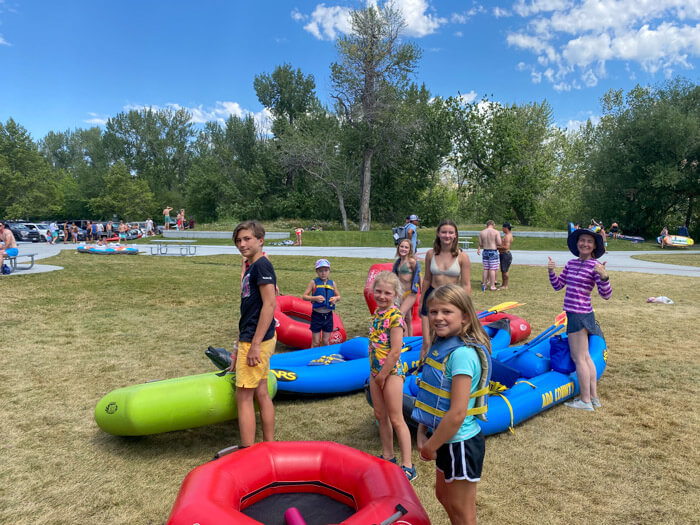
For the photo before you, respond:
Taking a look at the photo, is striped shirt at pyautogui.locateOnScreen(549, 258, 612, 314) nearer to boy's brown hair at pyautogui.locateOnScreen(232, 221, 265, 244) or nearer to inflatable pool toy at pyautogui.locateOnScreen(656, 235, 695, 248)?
boy's brown hair at pyautogui.locateOnScreen(232, 221, 265, 244)

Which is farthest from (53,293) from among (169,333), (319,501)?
(319,501)

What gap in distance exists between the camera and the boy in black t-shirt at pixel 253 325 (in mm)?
3299

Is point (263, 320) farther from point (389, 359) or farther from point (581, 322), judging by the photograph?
point (581, 322)

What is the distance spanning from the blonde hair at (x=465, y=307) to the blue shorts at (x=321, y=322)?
149 inches

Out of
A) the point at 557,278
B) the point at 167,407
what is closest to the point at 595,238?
the point at 557,278

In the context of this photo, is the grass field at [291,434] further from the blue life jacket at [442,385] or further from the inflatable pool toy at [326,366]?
the blue life jacket at [442,385]

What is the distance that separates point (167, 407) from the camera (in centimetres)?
356

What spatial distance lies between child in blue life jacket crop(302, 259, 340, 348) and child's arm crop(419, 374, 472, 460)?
3.65 m

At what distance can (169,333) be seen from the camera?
7426 mm

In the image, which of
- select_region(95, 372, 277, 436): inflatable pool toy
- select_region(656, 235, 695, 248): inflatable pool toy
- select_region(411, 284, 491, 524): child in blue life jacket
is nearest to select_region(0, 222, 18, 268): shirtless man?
select_region(95, 372, 277, 436): inflatable pool toy

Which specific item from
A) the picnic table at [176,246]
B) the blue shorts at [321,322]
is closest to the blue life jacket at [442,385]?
the blue shorts at [321,322]

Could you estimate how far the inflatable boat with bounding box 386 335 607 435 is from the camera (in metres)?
3.85

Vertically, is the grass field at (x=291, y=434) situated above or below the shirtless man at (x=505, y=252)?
below

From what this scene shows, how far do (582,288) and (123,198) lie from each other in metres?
56.1
